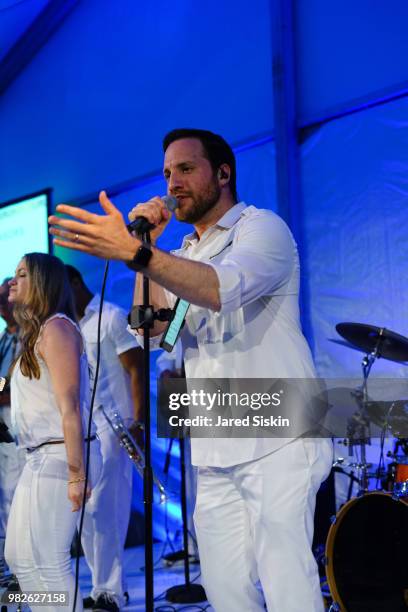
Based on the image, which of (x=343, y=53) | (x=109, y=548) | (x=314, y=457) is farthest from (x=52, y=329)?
(x=343, y=53)

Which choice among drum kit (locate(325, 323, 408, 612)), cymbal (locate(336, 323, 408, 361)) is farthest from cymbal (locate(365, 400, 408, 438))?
cymbal (locate(336, 323, 408, 361))

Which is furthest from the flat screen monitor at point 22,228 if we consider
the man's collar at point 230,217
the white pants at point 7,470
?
the man's collar at point 230,217

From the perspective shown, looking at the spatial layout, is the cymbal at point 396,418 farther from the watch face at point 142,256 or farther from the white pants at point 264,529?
the watch face at point 142,256

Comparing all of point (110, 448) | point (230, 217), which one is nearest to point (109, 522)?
point (110, 448)

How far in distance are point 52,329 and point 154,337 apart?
2.16 feet

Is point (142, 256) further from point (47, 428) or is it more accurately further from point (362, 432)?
point (362, 432)

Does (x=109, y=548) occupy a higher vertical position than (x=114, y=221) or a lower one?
lower

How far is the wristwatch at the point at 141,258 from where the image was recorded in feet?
5.08

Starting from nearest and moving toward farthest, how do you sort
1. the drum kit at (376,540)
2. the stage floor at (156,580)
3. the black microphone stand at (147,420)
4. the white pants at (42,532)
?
the black microphone stand at (147,420) < the white pants at (42,532) < the drum kit at (376,540) < the stage floor at (156,580)

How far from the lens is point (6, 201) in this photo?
7.16 metres

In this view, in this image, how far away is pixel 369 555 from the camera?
3.37 m

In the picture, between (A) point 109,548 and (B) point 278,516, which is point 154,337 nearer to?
(B) point 278,516

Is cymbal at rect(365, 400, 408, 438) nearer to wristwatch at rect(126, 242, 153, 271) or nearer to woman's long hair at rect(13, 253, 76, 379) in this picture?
woman's long hair at rect(13, 253, 76, 379)

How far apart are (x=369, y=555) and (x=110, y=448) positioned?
1611mm
